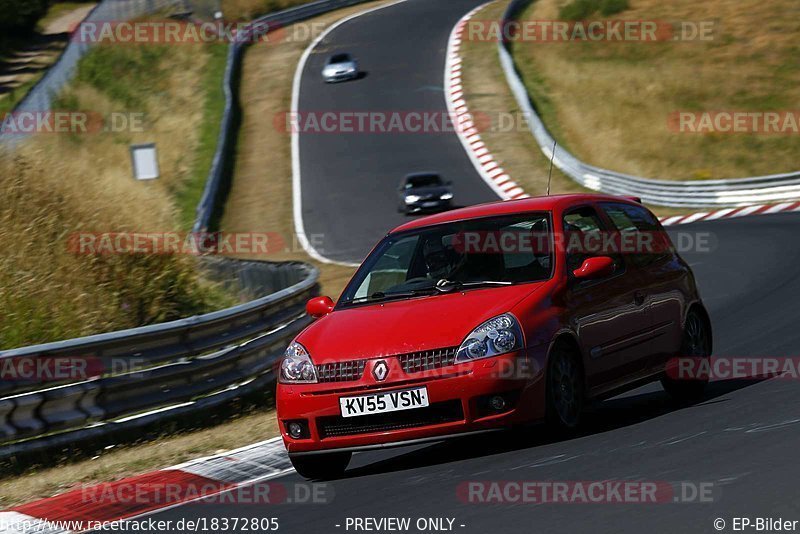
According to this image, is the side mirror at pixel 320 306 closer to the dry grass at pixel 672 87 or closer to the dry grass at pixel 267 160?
the dry grass at pixel 267 160

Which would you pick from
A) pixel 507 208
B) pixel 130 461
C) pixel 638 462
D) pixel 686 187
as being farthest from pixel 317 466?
pixel 686 187

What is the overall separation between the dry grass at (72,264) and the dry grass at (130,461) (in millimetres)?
2559

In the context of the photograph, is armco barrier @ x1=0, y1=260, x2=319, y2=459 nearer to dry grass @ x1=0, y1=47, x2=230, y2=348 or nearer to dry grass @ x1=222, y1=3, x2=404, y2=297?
dry grass @ x1=0, y1=47, x2=230, y2=348

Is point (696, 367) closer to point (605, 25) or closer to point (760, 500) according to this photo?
point (760, 500)

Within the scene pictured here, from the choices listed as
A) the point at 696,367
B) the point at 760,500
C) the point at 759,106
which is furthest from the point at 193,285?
the point at 759,106

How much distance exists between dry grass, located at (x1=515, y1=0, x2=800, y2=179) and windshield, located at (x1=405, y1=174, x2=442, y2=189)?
6870 millimetres

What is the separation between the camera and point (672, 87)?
43.2m

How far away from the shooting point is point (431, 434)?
721cm

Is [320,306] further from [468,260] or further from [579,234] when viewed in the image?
[579,234]

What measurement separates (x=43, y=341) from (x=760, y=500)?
25.5 ft

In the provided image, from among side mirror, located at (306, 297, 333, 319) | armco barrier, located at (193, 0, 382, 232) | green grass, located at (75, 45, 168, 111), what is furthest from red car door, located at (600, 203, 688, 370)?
green grass, located at (75, 45, 168, 111)

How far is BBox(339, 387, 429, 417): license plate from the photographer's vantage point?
7180mm

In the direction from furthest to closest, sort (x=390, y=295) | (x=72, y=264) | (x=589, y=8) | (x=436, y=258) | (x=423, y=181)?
(x=589, y=8) < (x=423, y=181) < (x=72, y=264) < (x=436, y=258) < (x=390, y=295)

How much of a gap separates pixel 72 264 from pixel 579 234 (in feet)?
20.4
